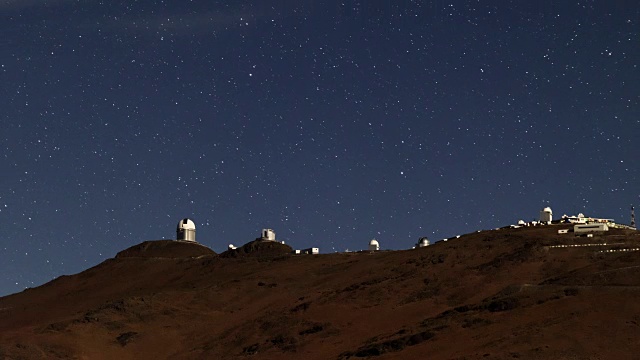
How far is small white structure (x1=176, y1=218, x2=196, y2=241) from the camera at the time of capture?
132375 mm

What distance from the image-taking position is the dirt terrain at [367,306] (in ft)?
178

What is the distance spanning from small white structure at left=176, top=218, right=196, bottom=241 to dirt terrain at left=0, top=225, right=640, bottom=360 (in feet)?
51.1

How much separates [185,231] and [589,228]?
64.3m

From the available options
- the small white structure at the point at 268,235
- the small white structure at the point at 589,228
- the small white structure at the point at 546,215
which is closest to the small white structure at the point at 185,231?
the small white structure at the point at 268,235

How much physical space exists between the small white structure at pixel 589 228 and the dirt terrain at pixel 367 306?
3.24 feet

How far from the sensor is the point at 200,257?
118625mm

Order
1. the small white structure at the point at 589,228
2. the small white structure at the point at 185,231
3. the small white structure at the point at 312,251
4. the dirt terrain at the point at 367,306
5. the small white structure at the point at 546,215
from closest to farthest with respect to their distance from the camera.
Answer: the dirt terrain at the point at 367,306
the small white structure at the point at 589,228
the small white structure at the point at 546,215
the small white structure at the point at 312,251
the small white structure at the point at 185,231

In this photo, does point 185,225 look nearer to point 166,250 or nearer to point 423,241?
point 166,250

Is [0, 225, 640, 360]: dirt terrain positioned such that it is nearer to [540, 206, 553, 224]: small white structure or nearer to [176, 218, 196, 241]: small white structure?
[540, 206, 553, 224]: small white structure

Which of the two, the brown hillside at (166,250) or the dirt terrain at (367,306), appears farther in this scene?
the brown hillside at (166,250)

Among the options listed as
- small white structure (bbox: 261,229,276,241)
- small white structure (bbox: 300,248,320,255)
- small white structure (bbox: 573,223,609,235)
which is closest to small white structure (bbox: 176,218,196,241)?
small white structure (bbox: 261,229,276,241)

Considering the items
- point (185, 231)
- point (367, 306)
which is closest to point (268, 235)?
point (185, 231)

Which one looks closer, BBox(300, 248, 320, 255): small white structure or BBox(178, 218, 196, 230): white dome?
BBox(300, 248, 320, 255): small white structure

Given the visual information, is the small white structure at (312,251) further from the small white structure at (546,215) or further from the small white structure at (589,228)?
the small white structure at (589,228)
